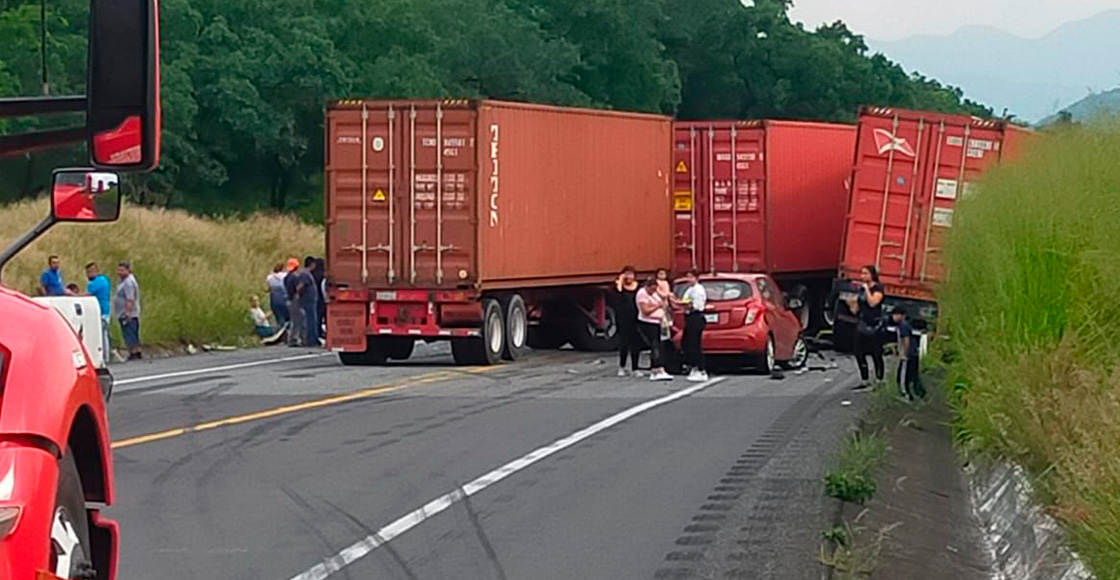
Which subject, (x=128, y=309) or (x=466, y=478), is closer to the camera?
(x=466, y=478)

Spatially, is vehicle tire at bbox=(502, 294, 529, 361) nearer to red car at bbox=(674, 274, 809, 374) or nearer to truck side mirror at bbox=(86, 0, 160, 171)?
red car at bbox=(674, 274, 809, 374)

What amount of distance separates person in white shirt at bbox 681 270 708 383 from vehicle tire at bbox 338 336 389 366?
16.4ft

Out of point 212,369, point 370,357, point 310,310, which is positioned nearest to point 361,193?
point 370,357

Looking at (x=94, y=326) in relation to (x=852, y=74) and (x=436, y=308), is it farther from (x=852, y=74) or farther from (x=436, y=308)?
(x=852, y=74)

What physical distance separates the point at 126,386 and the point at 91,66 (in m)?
18.2

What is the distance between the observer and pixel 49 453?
4.91 meters

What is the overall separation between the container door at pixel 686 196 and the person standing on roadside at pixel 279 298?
709 centimetres

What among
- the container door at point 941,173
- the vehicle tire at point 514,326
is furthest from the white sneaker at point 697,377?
the container door at point 941,173

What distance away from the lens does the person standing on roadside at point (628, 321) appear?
25828mm

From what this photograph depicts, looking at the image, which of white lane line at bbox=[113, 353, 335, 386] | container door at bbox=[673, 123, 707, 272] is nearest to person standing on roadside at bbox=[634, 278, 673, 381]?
white lane line at bbox=[113, 353, 335, 386]

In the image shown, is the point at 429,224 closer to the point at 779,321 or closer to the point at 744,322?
the point at 744,322

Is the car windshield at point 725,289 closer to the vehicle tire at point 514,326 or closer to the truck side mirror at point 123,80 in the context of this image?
the vehicle tire at point 514,326

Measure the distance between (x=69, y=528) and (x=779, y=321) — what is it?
22.8 meters

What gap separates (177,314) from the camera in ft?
112
